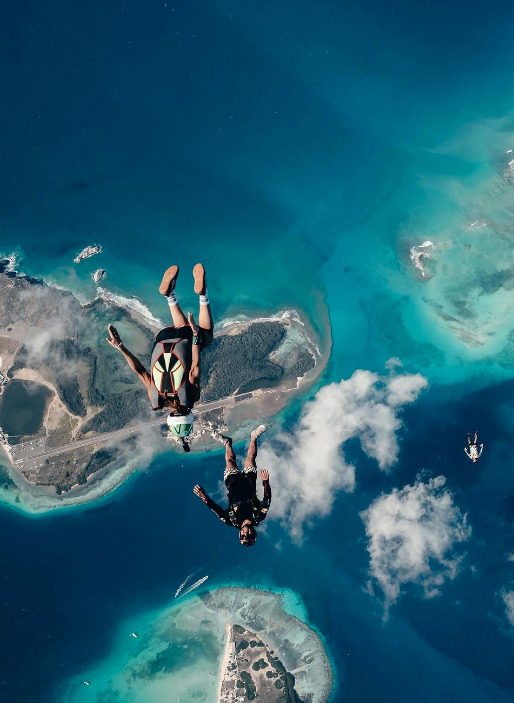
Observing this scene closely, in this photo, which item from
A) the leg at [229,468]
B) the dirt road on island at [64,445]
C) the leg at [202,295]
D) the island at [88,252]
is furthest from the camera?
the dirt road on island at [64,445]

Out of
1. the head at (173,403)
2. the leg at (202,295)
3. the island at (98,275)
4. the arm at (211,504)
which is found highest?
the island at (98,275)

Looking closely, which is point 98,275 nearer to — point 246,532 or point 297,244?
point 297,244

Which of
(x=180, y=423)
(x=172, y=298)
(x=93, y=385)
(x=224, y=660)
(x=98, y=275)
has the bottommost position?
(x=224, y=660)

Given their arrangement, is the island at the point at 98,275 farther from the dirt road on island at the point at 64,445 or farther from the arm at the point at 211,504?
the arm at the point at 211,504

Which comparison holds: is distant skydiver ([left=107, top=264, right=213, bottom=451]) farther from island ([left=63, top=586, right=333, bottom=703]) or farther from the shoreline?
the shoreline

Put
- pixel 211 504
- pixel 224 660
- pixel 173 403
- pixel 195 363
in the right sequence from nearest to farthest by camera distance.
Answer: pixel 173 403 < pixel 195 363 < pixel 211 504 < pixel 224 660

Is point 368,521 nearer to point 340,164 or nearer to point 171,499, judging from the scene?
point 171,499

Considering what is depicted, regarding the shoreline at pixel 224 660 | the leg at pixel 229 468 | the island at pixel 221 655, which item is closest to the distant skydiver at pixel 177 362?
the leg at pixel 229 468

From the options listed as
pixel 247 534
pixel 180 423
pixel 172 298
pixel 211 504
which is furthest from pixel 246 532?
pixel 172 298
